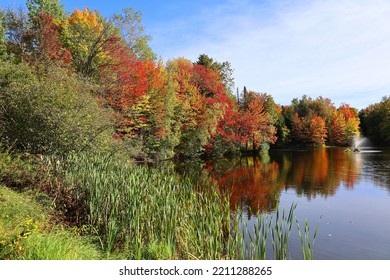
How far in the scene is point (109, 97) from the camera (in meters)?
21.4

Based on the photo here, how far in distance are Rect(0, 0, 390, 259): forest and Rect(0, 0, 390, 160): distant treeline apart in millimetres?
58

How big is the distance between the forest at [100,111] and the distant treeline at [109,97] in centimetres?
6

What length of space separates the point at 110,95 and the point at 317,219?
15012 millimetres

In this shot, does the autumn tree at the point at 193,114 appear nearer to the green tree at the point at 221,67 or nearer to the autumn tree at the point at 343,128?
the green tree at the point at 221,67

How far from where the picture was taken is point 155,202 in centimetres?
673

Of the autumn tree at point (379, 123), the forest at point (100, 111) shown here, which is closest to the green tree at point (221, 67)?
the forest at point (100, 111)

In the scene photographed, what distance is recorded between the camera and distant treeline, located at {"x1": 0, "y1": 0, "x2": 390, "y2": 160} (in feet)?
36.4

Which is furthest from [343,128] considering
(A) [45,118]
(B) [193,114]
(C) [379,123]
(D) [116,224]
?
(D) [116,224]

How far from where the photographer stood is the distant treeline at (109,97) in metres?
11.1

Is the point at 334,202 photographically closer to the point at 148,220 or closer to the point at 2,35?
the point at 148,220

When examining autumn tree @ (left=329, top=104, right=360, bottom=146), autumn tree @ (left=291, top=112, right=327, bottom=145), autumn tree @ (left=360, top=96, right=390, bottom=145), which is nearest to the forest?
autumn tree @ (left=360, top=96, right=390, bottom=145)

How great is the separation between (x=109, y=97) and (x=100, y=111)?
8180mm
